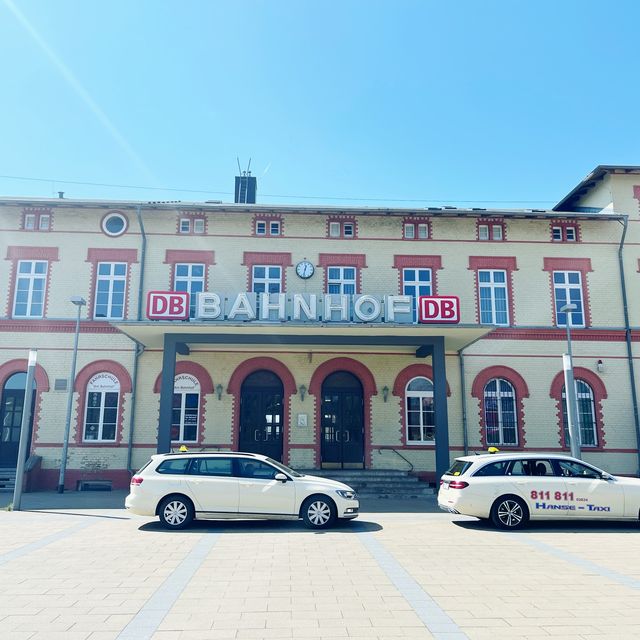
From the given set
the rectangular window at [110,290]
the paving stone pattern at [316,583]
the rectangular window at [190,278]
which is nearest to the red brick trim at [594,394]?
the paving stone pattern at [316,583]

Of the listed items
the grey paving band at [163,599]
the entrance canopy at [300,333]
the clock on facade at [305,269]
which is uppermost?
the clock on facade at [305,269]

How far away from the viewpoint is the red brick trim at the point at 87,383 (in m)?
17.8

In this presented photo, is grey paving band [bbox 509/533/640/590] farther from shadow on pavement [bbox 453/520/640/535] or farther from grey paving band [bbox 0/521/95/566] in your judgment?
grey paving band [bbox 0/521/95/566]

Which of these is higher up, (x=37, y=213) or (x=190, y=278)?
(x=37, y=213)

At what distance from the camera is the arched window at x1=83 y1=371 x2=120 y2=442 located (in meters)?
18.0

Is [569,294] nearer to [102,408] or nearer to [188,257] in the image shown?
[188,257]

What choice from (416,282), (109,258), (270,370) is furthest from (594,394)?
(109,258)

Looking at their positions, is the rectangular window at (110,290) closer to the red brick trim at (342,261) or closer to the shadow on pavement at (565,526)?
the red brick trim at (342,261)

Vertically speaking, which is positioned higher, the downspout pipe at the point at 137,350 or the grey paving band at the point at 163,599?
the downspout pipe at the point at 137,350

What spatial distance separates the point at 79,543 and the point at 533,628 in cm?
735

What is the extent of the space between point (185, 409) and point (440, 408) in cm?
827

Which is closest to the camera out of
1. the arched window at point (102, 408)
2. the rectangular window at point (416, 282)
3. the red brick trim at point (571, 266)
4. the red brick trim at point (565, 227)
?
the arched window at point (102, 408)

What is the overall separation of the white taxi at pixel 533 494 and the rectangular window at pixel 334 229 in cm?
1061

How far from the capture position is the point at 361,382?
18641 millimetres
